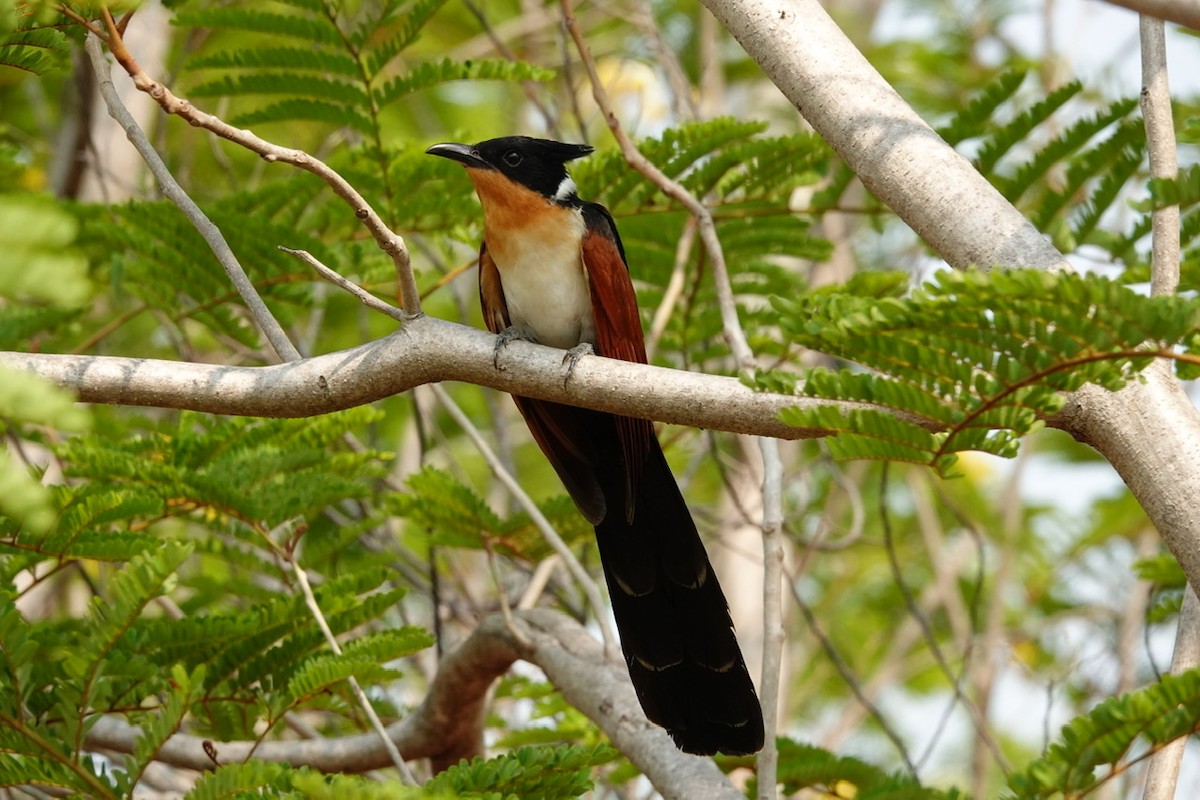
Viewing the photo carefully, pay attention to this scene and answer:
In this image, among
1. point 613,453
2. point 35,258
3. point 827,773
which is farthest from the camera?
point 613,453

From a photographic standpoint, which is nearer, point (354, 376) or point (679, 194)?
point (354, 376)

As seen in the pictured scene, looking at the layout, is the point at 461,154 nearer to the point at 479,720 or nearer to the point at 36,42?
the point at 36,42

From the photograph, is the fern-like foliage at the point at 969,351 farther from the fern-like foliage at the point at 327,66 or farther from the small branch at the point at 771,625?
the fern-like foliage at the point at 327,66

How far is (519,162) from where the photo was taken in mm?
4383

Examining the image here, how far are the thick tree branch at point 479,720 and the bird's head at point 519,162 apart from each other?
1468 mm

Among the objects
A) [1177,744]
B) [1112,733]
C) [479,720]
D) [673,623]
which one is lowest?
[1112,733]

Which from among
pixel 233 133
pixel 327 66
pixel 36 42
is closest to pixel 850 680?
pixel 327 66

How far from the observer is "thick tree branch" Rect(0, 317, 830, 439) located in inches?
102

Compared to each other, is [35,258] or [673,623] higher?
[673,623]

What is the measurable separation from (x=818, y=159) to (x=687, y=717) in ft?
7.00

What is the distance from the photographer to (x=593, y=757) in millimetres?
2686

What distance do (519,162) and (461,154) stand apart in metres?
0.24

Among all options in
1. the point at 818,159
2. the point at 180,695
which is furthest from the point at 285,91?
the point at 180,695

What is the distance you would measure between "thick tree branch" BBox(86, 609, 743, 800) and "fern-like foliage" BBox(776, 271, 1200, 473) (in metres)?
1.45
